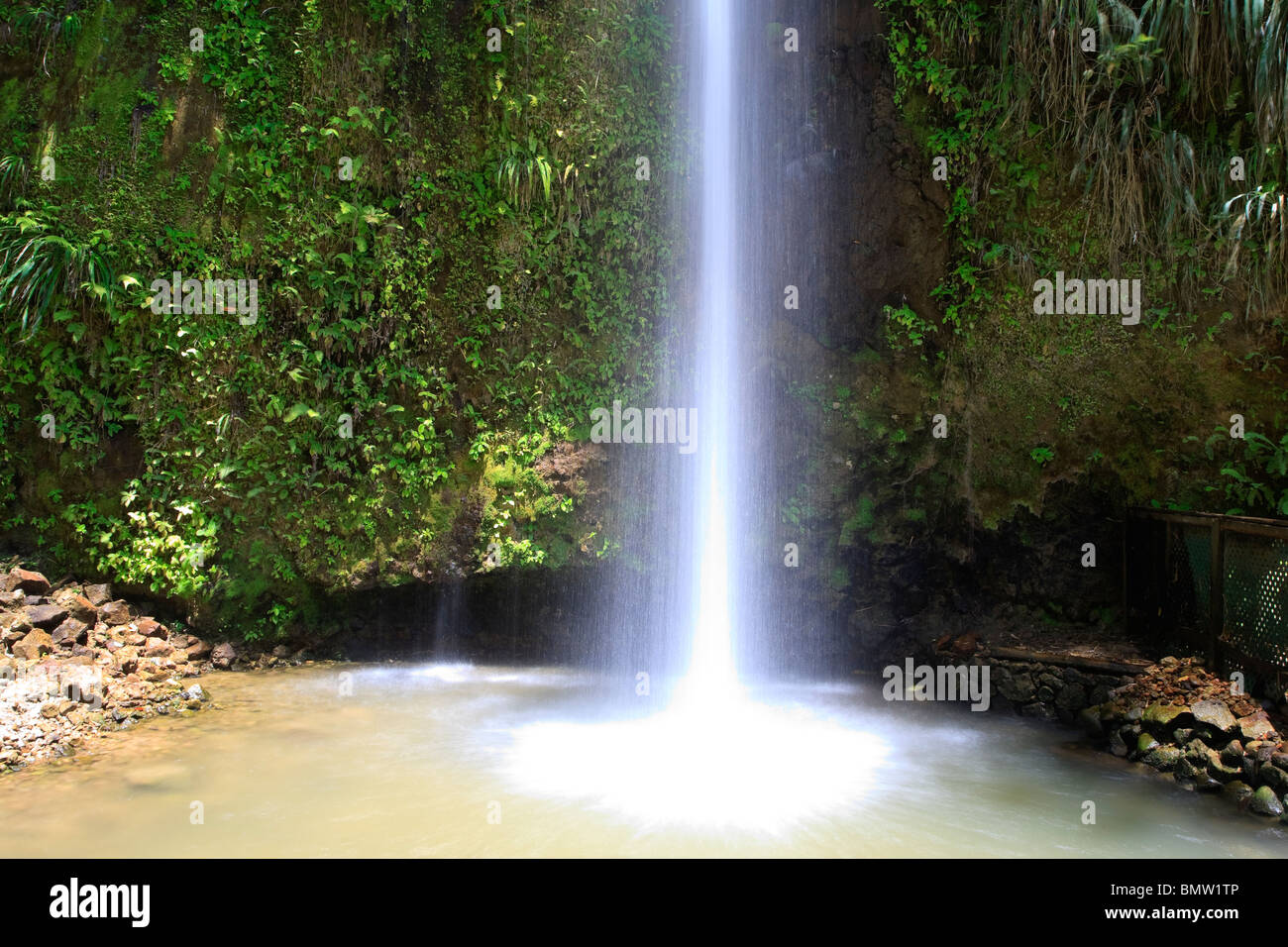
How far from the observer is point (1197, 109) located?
851cm

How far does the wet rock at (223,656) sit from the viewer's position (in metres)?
8.45

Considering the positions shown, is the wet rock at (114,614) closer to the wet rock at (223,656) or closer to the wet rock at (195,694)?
the wet rock at (223,656)

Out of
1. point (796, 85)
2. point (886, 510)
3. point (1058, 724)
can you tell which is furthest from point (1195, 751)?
point (796, 85)

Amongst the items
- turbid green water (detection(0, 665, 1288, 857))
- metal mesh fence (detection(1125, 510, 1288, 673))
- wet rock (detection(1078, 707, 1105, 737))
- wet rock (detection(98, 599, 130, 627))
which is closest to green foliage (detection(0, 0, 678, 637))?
wet rock (detection(98, 599, 130, 627))

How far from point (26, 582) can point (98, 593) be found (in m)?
0.66

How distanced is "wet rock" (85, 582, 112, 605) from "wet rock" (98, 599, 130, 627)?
0.26 ft

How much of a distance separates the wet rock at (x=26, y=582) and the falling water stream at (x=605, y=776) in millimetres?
1903

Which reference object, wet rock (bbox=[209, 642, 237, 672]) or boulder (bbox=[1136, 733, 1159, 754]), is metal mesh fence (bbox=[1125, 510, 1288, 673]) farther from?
wet rock (bbox=[209, 642, 237, 672])

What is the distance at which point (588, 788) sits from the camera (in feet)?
18.7

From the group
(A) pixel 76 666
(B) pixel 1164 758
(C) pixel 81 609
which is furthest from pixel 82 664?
(B) pixel 1164 758

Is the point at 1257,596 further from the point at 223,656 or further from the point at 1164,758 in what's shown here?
the point at 223,656

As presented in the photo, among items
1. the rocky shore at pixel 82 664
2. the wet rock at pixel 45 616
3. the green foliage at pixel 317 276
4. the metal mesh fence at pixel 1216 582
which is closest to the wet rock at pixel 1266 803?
the metal mesh fence at pixel 1216 582

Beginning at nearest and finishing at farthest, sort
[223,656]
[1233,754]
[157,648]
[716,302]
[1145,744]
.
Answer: [1233,754], [1145,744], [157,648], [223,656], [716,302]

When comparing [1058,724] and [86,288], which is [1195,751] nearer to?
[1058,724]
